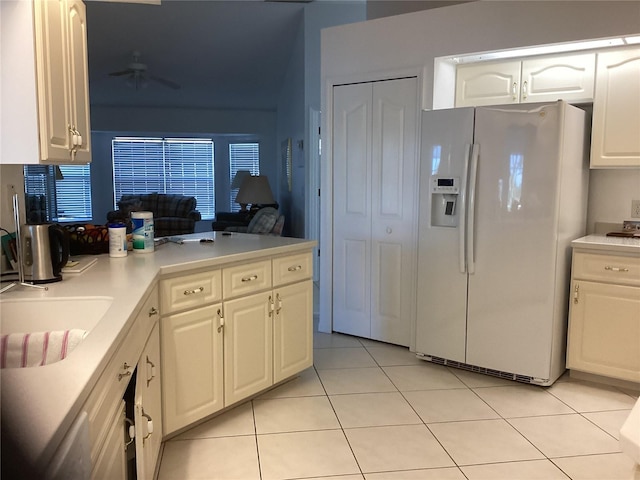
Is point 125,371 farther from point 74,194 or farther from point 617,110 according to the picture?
point 74,194

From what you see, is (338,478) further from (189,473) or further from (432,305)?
(432,305)

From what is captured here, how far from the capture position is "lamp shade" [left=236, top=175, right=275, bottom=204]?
7.53 m

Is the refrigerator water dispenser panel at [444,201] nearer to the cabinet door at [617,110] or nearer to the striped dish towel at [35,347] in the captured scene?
the cabinet door at [617,110]

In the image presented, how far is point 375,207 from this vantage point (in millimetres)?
3803

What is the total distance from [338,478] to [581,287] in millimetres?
1819

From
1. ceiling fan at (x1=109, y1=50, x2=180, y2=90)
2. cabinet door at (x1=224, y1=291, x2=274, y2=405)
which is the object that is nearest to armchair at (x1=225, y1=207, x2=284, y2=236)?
ceiling fan at (x1=109, y1=50, x2=180, y2=90)

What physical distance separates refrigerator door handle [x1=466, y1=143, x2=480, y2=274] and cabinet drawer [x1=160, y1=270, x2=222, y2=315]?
153 centimetres

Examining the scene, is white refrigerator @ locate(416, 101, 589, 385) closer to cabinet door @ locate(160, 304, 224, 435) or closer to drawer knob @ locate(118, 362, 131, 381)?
cabinet door @ locate(160, 304, 224, 435)

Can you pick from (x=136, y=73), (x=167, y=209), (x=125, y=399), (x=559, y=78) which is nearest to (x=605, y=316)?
(x=559, y=78)

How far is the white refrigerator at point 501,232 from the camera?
2943 mm

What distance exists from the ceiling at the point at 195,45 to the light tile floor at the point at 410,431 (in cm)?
416

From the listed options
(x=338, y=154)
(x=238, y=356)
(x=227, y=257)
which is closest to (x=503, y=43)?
(x=338, y=154)

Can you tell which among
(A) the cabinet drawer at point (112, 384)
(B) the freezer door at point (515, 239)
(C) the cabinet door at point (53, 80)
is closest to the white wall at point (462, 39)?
(B) the freezer door at point (515, 239)

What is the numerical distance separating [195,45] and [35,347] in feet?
18.8
